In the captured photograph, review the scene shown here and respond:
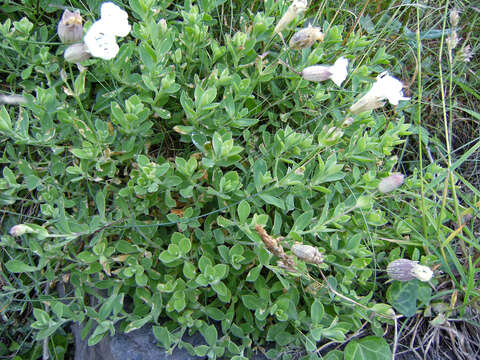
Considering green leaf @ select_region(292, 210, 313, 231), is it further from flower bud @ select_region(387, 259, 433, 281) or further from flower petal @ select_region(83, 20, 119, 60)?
flower petal @ select_region(83, 20, 119, 60)

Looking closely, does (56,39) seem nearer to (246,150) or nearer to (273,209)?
(246,150)

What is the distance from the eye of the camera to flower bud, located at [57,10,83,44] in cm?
153

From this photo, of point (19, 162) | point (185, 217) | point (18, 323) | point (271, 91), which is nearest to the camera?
point (185, 217)

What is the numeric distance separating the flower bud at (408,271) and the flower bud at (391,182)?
0.31 meters

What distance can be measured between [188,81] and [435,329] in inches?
63.4

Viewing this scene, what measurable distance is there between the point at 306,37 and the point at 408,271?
3.39 ft

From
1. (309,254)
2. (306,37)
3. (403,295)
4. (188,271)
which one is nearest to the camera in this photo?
(309,254)

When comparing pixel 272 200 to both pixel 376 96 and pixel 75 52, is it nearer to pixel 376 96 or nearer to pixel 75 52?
pixel 376 96

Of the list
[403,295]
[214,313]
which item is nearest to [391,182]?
[403,295]

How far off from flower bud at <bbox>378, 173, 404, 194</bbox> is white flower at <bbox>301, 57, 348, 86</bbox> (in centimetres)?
45

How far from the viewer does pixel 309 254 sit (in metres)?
1.50

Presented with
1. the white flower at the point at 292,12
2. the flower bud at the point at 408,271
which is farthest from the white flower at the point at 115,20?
the flower bud at the point at 408,271

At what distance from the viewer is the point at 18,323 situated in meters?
1.94

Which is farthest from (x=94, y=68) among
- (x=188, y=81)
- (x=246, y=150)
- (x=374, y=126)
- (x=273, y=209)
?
(x=374, y=126)
